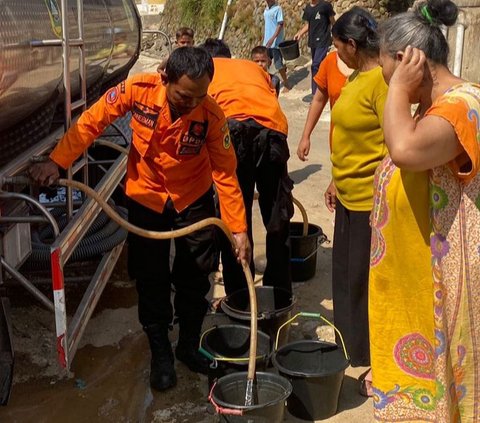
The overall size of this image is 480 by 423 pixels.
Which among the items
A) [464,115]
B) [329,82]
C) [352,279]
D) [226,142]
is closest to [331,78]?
[329,82]

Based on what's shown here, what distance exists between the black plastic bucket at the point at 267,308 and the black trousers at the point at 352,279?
319 millimetres

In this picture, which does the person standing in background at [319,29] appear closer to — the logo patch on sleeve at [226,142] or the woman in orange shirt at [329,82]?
the woman in orange shirt at [329,82]

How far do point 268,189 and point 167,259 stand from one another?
98 centimetres

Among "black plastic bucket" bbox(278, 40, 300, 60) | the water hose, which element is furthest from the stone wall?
the water hose

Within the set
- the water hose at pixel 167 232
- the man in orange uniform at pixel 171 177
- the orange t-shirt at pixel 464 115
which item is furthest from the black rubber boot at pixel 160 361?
the orange t-shirt at pixel 464 115

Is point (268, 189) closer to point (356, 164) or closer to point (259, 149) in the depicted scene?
point (259, 149)

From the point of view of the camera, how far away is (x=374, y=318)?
2.80 metres

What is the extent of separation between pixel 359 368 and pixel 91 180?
7.19 feet

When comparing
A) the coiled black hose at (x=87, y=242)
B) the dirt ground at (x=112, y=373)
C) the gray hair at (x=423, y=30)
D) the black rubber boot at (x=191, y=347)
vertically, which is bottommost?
the dirt ground at (x=112, y=373)

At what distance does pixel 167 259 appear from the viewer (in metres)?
3.82

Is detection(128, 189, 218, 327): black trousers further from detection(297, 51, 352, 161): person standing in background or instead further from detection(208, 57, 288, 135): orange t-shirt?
detection(297, 51, 352, 161): person standing in background

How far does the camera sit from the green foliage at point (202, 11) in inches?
793

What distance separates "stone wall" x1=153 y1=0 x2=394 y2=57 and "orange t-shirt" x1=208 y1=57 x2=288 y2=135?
12.2 metres

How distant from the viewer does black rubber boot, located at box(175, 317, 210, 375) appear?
4047mm
